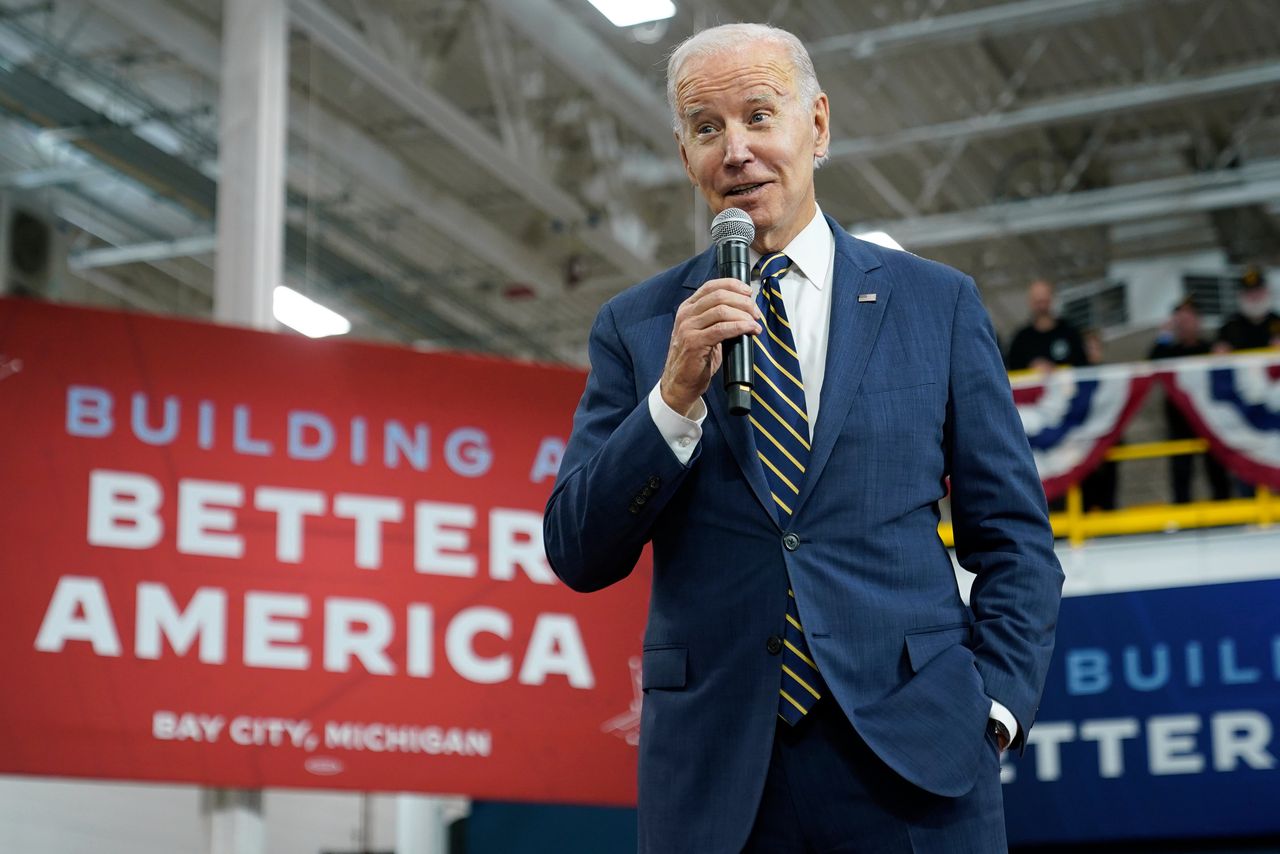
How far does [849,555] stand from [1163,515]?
703 cm

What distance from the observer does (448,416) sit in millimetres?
6922

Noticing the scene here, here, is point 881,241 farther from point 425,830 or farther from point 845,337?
point 425,830

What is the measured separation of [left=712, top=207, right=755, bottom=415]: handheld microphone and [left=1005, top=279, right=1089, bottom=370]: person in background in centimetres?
753

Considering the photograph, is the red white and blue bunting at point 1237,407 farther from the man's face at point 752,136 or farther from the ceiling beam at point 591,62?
the man's face at point 752,136

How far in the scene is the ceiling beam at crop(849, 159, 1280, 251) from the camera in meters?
14.0

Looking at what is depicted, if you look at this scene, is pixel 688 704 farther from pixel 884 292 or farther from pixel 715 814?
pixel 884 292

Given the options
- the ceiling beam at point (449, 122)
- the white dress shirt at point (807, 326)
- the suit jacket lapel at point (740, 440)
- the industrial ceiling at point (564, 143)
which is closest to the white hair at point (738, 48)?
the white dress shirt at point (807, 326)

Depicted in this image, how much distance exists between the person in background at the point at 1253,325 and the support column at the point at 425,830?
4.94 metres

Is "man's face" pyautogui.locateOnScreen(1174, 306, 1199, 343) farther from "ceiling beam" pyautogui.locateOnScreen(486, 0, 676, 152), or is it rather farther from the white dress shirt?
the white dress shirt

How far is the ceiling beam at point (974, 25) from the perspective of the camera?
12.3 metres

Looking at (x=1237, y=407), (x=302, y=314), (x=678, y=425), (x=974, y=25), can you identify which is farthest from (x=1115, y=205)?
(x=678, y=425)

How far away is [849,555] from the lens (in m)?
1.67

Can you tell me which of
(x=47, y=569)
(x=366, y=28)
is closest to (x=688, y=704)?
(x=47, y=569)

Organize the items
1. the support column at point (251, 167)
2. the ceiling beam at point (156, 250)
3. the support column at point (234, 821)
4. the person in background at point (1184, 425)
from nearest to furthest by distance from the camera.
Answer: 1. the support column at point (234, 821)
2. the person in background at point (1184, 425)
3. the support column at point (251, 167)
4. the ceiling beam at point (156, 250)
